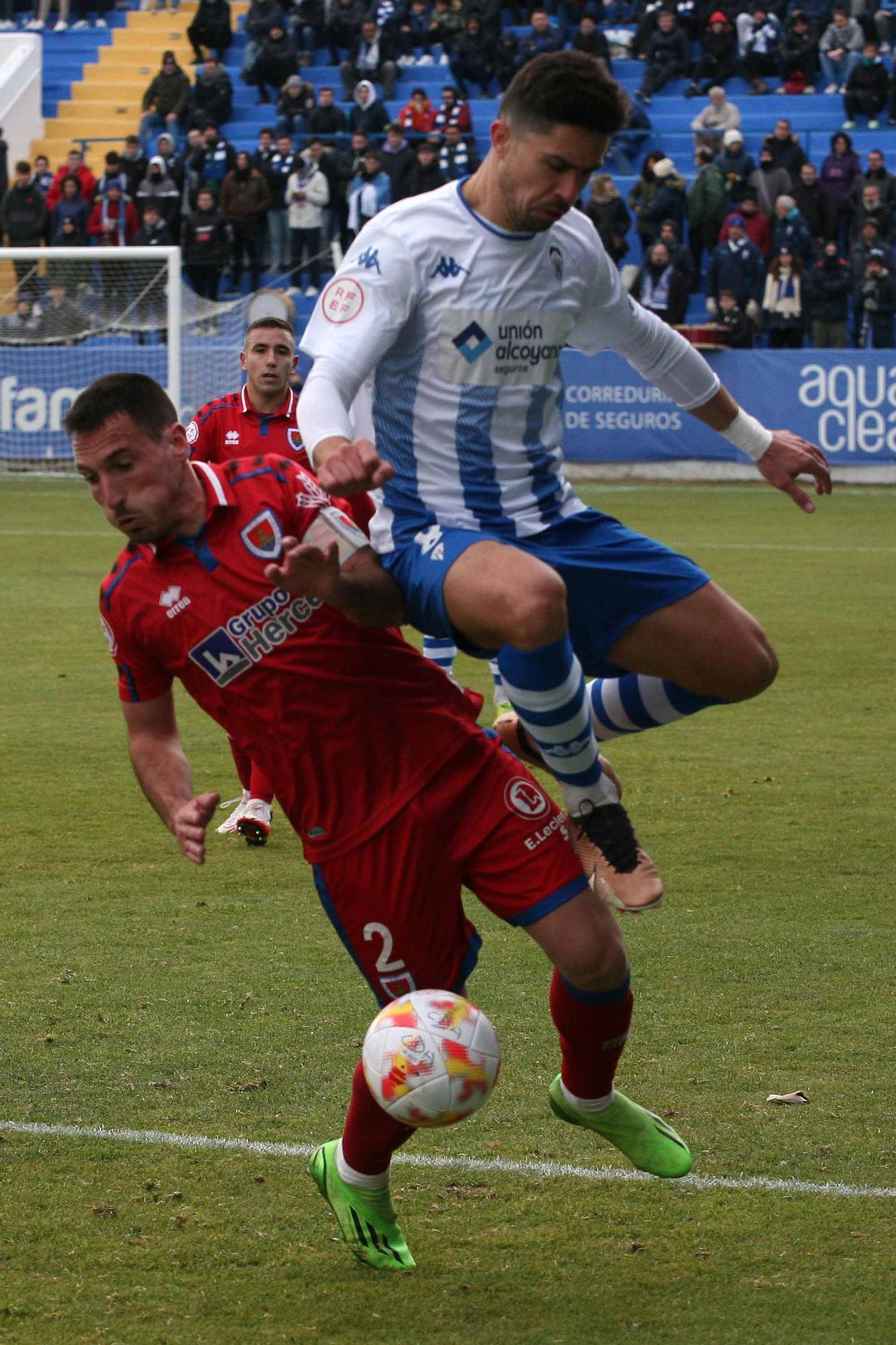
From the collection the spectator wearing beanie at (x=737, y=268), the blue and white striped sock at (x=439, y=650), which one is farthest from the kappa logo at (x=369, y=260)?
the spectator wearing beanie at (x=737, y=268)

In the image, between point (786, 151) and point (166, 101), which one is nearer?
point (786, 151)

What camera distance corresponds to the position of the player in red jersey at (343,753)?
3990mm

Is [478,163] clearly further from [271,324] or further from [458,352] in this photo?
[458,352]

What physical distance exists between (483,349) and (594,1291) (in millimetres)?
2189

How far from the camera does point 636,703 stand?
202 inches

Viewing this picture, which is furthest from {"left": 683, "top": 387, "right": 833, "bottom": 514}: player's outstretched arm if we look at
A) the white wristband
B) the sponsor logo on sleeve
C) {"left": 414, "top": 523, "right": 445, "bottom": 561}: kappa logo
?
the sponsor logo on sleeve

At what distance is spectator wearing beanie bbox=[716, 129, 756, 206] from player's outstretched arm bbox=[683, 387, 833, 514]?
20848 millimetres

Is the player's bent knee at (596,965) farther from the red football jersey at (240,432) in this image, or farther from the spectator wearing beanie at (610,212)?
the spectator wearing beanie at (610,212)

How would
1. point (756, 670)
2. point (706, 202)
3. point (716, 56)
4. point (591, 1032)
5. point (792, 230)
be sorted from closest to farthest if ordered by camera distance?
point (591, 1032) < point (756, 670) < point (792, 230) < point (706, 202) < point (716, 56)

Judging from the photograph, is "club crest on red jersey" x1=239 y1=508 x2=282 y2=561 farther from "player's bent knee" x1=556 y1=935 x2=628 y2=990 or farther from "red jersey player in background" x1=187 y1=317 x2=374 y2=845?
"red jersey player in background" x1=187 y1=317 x2=374 y2=845

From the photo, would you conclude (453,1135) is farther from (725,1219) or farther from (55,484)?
(55,484)

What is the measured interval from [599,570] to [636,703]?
0.59 m

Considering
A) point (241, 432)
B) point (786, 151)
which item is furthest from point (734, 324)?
point (241, 432)

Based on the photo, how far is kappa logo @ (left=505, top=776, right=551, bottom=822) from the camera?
13.3 feet
